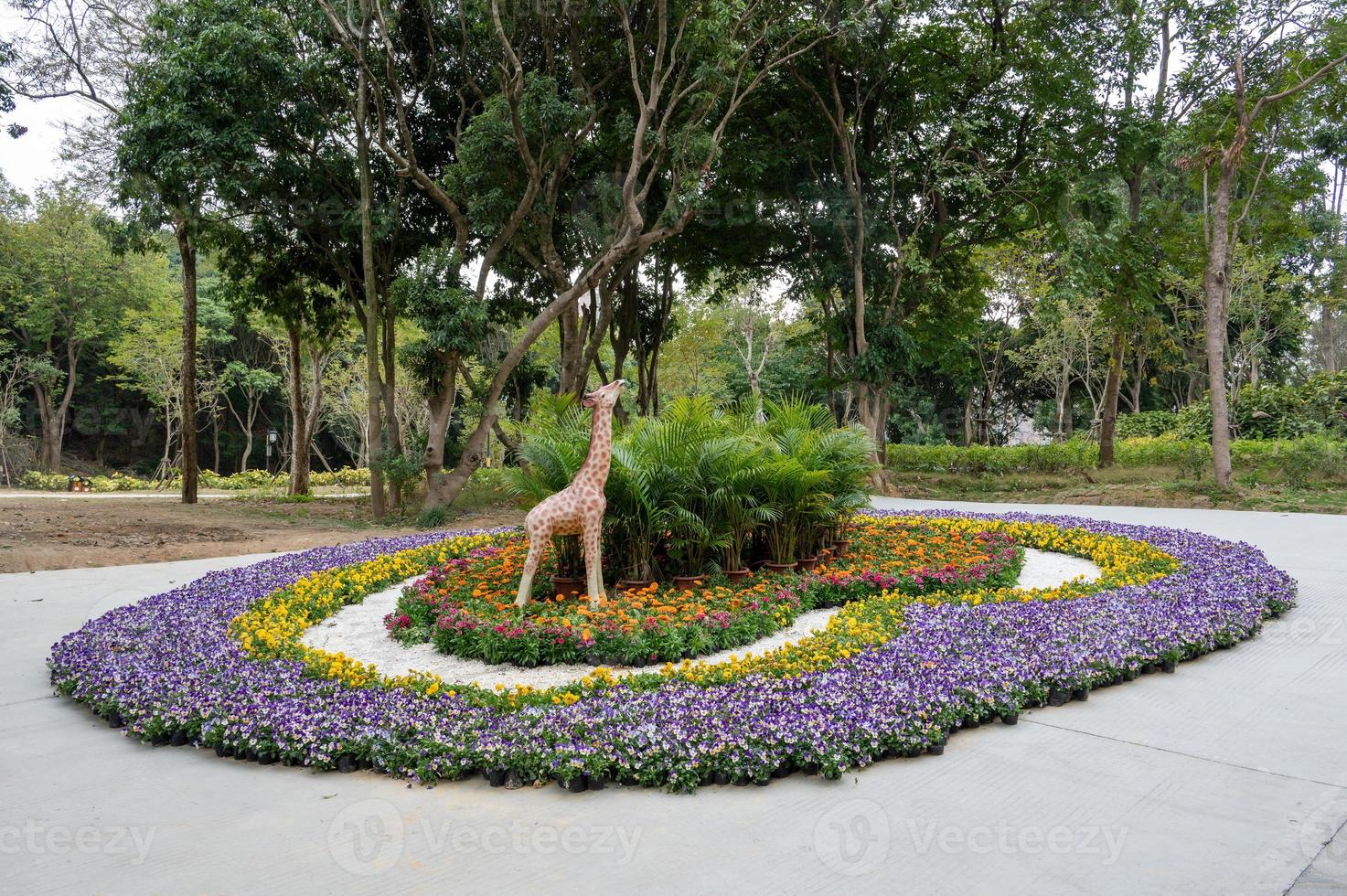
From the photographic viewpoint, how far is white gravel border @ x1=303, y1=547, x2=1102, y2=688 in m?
4.81

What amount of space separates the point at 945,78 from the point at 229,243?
1431 cm

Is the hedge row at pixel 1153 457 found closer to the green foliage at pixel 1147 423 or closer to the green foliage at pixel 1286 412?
the green foliage at pixel 1286 412

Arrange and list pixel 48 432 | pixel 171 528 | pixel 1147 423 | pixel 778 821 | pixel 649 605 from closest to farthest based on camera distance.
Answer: pixel 778 821
pixel 649 605
pixel 171 528
pixel 1147 423
pixel 48 432

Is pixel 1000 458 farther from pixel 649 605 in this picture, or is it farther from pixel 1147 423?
pixel 649 605

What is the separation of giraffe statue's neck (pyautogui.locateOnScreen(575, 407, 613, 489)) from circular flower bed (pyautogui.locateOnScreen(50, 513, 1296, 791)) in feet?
6.03

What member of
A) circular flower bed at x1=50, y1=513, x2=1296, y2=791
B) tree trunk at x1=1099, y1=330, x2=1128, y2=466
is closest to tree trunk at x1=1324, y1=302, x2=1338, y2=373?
tree trunk at x1=1099, y1=330, x2=1128, y2=466

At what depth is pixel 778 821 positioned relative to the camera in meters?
2.98

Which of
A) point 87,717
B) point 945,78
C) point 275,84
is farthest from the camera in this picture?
point 945,78

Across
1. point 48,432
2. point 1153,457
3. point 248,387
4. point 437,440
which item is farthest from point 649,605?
point 48,432

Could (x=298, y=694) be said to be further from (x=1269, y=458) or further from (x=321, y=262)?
(x=1269, y=458)

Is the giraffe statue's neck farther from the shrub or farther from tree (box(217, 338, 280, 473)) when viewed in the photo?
tree (box(217, 338, 280, 473))

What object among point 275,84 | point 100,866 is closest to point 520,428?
point 100,866

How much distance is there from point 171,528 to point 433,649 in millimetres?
10014

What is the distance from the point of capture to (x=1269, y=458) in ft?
53.3
